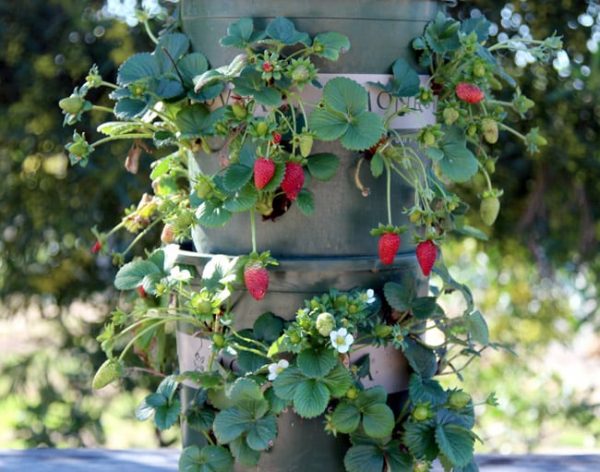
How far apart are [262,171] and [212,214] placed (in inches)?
3.9

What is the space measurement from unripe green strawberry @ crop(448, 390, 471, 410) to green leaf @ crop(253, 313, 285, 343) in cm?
25

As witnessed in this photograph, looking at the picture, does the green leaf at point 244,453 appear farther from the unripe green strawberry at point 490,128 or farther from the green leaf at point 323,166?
the unripe green strawberry at point 490,128

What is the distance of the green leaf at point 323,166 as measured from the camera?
1.30 meters

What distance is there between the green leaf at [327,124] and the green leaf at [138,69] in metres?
0.24

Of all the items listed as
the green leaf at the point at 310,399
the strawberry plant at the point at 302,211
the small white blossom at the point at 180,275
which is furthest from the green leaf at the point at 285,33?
the green leaf at the point at 310,399

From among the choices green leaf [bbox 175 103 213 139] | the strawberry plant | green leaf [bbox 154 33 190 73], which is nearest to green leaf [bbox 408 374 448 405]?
the strawberry plant

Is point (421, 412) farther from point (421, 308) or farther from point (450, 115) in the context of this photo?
point (450, 115)

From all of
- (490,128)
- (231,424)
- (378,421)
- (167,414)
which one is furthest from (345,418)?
(490,128)

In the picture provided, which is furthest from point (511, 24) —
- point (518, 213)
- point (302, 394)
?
point (302, 394)

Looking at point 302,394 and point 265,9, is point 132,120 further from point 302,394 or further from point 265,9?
point 302,394

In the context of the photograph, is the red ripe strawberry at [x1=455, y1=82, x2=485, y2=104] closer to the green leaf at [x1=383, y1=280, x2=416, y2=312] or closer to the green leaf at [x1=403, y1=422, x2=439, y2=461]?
the green leaf at [x1=383, y1=280, x2=416, y2=312]

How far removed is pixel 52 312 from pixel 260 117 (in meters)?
1.57

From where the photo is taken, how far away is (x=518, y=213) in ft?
8.17

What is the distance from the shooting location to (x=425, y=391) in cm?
135
